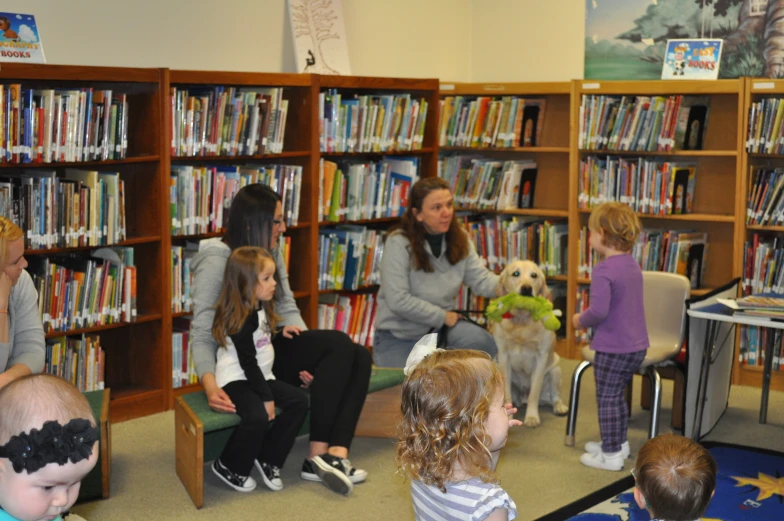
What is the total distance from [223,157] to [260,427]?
1.70 metres

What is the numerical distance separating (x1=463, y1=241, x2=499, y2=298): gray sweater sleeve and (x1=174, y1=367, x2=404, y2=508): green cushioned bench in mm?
610

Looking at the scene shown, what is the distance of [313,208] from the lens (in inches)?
199

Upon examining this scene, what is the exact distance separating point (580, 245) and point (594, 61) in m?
1.20

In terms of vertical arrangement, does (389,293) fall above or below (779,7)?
below

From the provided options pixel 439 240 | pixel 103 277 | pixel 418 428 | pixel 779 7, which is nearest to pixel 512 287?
pixel 439 240

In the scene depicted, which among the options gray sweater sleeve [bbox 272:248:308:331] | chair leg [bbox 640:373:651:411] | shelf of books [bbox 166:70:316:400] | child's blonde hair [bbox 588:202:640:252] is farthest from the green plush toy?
shelf of books [bbox 166:70:316:400]

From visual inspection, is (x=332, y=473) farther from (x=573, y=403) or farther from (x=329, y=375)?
(x=573, y=403)

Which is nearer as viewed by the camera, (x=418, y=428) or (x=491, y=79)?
(x=418, y=428)

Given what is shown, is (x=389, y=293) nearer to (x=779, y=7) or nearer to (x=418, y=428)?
(x=418, y=428)

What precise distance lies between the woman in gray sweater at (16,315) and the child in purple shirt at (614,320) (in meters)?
2.11

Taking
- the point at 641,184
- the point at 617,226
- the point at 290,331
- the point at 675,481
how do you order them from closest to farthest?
A: 1. the point at 675,481
2. the point at 617,226
3. the point at 290,331
4. the point at 641,184

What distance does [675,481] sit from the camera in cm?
223

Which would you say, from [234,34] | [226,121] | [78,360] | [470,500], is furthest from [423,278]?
[470,500]

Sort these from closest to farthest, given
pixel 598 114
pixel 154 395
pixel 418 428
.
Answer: pixel 418 428
pixel 154 395
pixel 598 114
